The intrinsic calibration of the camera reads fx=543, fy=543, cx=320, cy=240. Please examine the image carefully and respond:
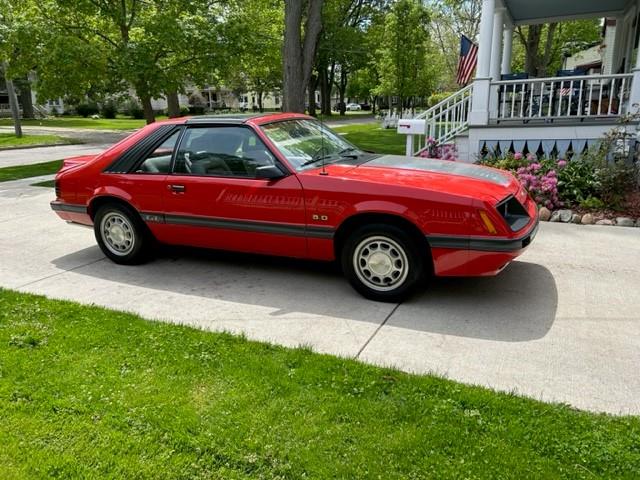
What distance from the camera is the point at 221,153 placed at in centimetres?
536

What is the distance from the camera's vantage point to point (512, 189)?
485 centimetres

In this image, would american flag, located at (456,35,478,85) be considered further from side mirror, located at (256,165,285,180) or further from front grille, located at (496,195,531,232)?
side mirror, located at (256,165,285,180)

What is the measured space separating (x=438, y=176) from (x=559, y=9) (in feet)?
36.3

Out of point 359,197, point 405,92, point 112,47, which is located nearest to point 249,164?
point 359,197

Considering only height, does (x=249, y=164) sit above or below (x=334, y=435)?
above

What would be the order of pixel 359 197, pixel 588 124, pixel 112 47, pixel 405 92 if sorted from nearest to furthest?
pixel 359 197 < pixel 588 124 < pixel 112 47 < pixel 405 92

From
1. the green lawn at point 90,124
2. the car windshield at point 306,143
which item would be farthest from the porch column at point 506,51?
the green lawn at point 90,124

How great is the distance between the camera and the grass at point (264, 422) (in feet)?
8.64

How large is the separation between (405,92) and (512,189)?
2114 centimetres

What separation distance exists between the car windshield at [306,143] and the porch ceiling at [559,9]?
8.94 metres

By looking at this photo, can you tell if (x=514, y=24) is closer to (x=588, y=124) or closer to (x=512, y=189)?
(x=588, y=124)

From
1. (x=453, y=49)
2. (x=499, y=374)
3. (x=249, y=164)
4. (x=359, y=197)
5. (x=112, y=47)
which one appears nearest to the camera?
(x=499, y=374)

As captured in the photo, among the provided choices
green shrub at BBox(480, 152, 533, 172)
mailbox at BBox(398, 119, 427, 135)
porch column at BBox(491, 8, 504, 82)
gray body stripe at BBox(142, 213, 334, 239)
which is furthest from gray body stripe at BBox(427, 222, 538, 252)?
porch column at BBox(491, 8, 504, 82)

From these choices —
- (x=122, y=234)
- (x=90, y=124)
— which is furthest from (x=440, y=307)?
(x=90, y=124)
